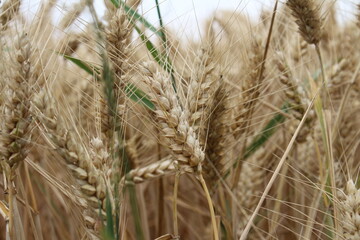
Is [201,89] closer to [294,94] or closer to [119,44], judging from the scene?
[119,44]

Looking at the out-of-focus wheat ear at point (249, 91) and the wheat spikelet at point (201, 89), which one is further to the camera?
the out-of-focus wheat ear at point (249, 91)

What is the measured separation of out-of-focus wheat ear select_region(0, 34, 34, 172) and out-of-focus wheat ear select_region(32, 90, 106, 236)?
0.19 ft

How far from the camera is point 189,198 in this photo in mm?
2270

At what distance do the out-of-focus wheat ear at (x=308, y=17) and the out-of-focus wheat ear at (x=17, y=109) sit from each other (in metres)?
0.70

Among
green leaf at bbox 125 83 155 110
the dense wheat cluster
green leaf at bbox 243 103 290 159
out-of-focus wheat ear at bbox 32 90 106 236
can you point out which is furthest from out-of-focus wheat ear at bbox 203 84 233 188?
out-of-focus wheat ear at bbox 32 90 106 236

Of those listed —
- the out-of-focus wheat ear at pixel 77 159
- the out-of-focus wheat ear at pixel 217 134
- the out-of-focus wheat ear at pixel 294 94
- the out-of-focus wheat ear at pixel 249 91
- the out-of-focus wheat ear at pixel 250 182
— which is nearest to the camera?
the out-of-focus wheat ear at pixel 77 159

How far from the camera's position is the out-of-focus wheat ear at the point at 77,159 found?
922mm

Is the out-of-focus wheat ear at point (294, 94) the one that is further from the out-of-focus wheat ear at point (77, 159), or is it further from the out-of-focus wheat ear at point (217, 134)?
the out-of-focus wheat ear at point (77, 159)

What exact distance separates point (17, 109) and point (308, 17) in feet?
2.55

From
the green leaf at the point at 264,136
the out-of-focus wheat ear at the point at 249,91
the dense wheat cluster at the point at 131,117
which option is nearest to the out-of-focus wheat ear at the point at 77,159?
the dense wheat cluster at the point at 131,117

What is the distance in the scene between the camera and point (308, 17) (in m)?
1.39

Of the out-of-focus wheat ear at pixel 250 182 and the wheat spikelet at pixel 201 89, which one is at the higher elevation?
the wheat spikelet at pixel 201 89

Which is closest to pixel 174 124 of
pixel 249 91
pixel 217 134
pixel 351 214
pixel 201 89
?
pixel 201 89

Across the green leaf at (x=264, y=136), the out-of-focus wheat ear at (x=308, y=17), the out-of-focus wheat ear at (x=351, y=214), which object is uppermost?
the out-of-focus wheat ear at (x=308, y=17)
